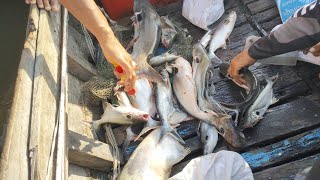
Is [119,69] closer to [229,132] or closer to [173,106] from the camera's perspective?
[173,106]

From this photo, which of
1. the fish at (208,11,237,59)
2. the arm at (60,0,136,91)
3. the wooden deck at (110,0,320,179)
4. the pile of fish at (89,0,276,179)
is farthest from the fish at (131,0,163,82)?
the arm at (60,0,136,91)

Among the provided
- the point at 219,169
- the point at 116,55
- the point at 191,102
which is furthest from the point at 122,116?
the point at 219,169

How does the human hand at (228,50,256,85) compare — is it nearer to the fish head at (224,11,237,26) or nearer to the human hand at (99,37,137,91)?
the fish head at (224,11,237,26)

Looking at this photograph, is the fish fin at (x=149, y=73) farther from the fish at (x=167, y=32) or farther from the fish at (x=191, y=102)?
the fish at (x=167, y=32)

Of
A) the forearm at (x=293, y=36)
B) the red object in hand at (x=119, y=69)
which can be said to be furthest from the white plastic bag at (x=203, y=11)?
the red object in hand at (x=119, y=69)

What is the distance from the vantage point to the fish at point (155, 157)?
10.0 ft

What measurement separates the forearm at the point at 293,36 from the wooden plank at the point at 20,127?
1829mm

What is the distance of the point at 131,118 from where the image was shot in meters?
3.49

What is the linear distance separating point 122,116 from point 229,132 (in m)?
0.98

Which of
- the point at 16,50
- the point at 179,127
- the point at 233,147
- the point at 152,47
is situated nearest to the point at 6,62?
the point at 16,50

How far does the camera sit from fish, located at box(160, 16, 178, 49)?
4.28 metres

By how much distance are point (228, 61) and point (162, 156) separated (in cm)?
139

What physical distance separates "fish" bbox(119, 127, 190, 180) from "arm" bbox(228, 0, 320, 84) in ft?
3.11

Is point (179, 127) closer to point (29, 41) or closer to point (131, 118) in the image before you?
point (131, 118)
